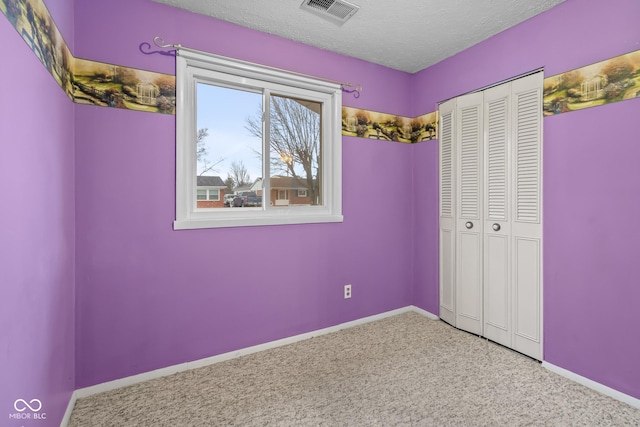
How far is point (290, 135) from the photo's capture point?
8.91ft

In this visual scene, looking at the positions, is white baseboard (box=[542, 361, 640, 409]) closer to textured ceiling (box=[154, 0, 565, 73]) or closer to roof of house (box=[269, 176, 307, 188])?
roof of house (box=[269, 176, 307, 188])

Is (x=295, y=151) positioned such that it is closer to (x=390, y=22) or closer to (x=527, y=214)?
(x=390, y=22)

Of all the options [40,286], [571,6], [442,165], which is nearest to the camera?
[40,286]

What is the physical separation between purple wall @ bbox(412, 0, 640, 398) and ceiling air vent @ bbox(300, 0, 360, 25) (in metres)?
1.25

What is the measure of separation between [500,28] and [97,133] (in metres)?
2.91

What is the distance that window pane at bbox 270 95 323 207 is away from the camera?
8.67ft

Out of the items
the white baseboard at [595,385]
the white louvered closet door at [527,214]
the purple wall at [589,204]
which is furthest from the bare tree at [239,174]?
the white baseboard at [595,385]

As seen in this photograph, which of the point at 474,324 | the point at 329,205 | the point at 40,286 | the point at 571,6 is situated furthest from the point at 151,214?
the point at 571,6

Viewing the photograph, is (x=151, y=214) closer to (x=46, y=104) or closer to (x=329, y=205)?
(x=46, y=104)

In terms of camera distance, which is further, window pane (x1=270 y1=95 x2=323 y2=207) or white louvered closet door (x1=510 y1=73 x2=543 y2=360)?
window pane (x1=270 y1=95 x2=323 y2=207)

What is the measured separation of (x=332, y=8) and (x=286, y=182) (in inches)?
51.5

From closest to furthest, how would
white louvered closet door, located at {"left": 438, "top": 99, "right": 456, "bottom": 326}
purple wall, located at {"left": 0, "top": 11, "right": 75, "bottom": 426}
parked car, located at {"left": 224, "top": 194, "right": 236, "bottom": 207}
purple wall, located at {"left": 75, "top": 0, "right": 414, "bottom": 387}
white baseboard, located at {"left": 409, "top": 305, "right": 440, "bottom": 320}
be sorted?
purple wall, located at {"left": 0, "top": 11, "right": 75, "bottom": 426} → purple wall, located at {"left": 75, "top": 0, "right": 414, "bottom": 387} → parked car, located at {"left": 224, "top": 194, "right": 236, "bottom": 207} → white louvered closet door, located at {"left": 438, "top": 99, "right": 456, "bottom": 326} → white baseboard, located at {"left": 409, "top": 305, "right": 440, "bottom": 320}

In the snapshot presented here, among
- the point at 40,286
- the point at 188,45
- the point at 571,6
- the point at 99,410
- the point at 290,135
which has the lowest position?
the point at 99,410

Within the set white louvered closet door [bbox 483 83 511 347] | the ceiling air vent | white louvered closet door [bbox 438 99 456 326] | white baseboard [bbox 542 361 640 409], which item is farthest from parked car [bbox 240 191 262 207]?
white baseboard [bbox 542 361 640 409]
